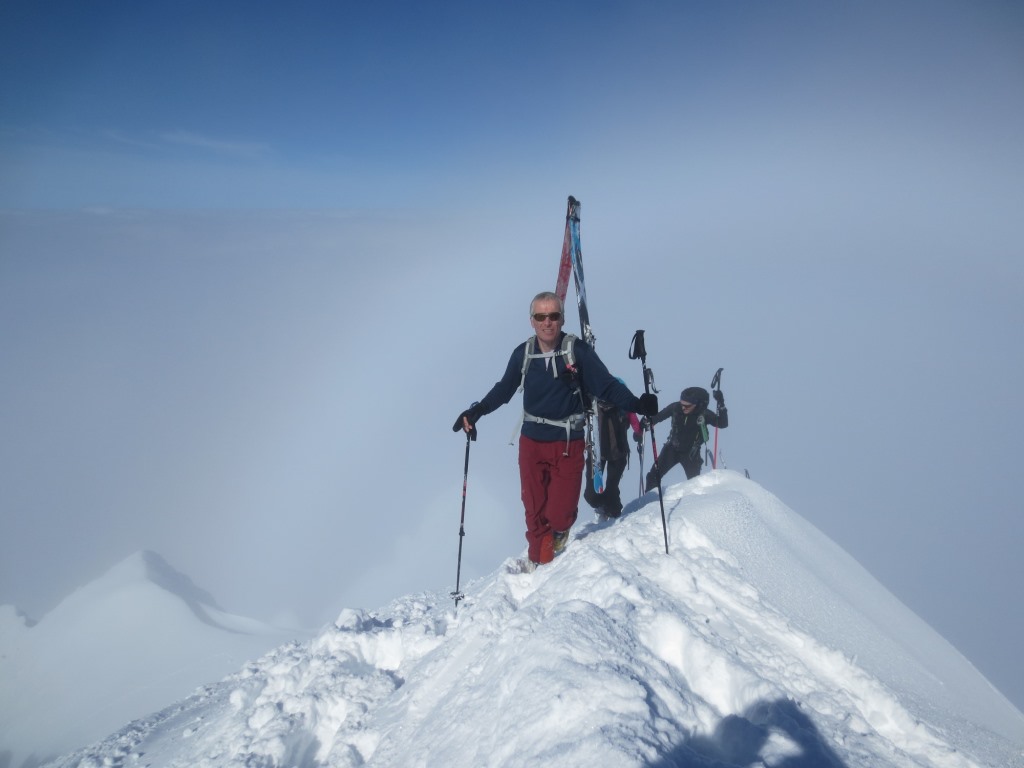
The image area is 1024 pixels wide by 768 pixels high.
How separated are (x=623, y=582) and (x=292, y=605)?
1904 centimetres

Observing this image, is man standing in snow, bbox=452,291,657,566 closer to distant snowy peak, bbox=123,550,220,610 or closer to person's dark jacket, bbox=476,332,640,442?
person's dark jacket, bbox=476,332,640,442

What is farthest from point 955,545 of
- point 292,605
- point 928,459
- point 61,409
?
point 61,409

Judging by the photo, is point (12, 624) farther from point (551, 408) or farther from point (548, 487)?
point (551, 408)

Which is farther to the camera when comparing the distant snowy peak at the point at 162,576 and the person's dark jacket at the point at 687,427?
the distant snowy peak at the point at 162,576

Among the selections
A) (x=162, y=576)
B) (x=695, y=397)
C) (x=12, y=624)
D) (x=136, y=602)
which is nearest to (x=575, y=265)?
(x=695, y=397)

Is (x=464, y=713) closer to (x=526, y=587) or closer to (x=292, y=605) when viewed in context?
(x=526, y=587)

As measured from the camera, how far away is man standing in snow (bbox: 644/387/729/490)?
7723 mm

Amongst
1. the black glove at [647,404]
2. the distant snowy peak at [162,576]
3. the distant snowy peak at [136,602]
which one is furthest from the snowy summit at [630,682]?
the distant snowy peak at [162,576]

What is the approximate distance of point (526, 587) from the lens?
167 inches

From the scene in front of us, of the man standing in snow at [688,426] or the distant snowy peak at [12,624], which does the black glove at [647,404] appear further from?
the distant snowy peak at [12,624]

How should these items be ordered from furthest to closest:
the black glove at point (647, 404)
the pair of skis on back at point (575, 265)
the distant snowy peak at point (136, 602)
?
the distant snowy peak at point (136, 602) → the pair of skis on back at point (575, 265) → the black glove at point (647, 404)

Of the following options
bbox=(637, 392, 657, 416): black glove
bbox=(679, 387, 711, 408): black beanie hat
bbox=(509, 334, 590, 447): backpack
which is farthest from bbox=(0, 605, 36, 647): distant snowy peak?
bbox=(679, 387, 711, 408): black beanie hat

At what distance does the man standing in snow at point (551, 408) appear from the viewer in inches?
166

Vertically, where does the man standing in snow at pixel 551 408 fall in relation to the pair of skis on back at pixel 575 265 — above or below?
below
